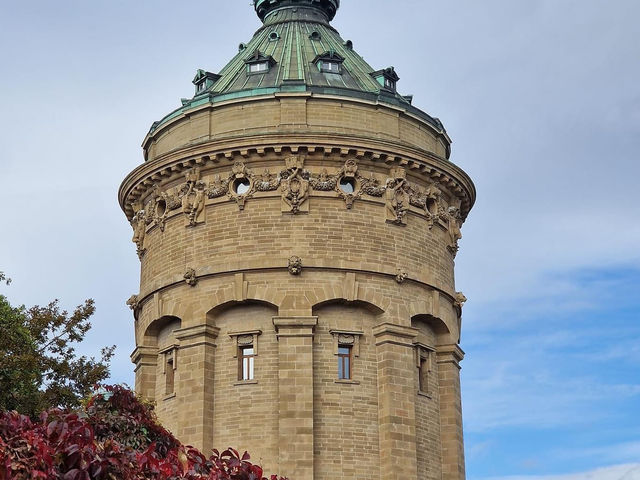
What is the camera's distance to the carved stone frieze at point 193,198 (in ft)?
153

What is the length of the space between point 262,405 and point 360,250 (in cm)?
738

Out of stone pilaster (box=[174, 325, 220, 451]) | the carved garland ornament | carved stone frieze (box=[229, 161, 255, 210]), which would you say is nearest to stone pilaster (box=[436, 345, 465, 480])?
the carved garland ornament

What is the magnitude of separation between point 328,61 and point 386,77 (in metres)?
2.95

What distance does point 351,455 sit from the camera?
1692 inches

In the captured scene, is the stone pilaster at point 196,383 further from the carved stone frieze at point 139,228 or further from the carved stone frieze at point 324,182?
the carved stone frieze at point 324,182

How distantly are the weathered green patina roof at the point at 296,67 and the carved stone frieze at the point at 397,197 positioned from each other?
151 inches

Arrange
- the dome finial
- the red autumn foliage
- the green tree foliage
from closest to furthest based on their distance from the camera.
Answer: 1. the red autumn foliage
2. the green tree foliage
3. the dome finial

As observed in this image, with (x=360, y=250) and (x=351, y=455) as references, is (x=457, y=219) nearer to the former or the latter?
(x=360, y=250)

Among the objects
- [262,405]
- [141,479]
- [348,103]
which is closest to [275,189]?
[348,103]

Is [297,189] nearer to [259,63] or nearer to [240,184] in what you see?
[240,184]

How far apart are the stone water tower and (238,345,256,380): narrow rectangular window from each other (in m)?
0.08

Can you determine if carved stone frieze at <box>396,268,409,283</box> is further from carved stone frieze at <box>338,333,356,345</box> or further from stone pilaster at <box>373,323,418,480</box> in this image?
carved stone frieze at <box>338,333,356,345</box>

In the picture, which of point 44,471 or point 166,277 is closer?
point 44,471

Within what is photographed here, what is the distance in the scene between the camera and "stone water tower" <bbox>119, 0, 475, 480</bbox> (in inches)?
1709
